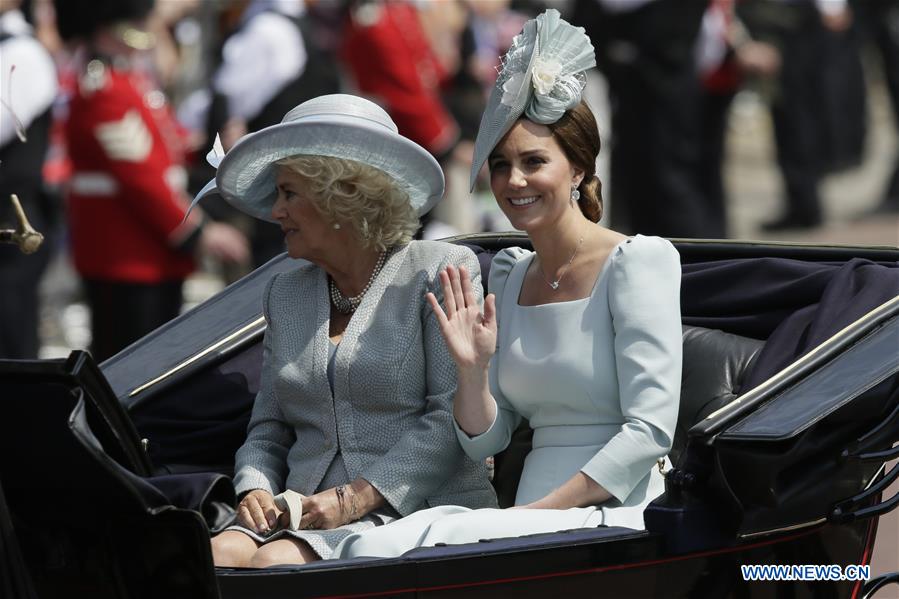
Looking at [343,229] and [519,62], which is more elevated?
[519,62]

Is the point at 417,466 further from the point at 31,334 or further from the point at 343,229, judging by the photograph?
the point at 31,334

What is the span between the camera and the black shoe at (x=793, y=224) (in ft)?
35.3

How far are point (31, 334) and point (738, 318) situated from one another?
3878 mm

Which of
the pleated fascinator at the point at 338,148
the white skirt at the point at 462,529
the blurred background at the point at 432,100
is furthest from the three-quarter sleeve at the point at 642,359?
the blurred background at the point at 432,100

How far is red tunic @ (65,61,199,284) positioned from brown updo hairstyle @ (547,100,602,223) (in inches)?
127

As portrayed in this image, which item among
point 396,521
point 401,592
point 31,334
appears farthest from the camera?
point 31,334

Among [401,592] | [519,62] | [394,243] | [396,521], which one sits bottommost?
[401,592]

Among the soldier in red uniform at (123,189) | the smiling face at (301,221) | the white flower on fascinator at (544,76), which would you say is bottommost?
the smiling face at (301,221)

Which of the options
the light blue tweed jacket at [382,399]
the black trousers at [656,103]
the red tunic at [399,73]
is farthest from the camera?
the red tunic at [399,73]

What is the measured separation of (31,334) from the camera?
691 cm

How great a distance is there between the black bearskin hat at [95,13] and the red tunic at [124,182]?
0.18 meters

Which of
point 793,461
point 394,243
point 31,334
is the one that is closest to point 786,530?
point 793,461

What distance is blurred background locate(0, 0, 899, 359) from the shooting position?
6.65m

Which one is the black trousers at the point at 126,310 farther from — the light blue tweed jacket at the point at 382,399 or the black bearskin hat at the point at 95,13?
the light blue tweed jacket at the point at 382,399
